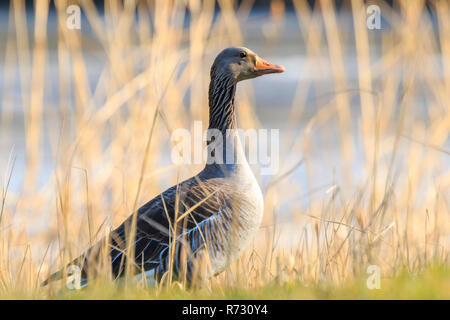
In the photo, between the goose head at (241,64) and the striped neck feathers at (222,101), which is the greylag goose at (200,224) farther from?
the goose head at (241,64)

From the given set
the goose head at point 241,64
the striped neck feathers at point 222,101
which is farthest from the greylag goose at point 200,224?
the goose head at point 241,64

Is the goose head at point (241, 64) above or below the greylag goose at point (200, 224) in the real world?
above

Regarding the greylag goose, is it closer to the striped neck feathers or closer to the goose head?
the striped neck feathers

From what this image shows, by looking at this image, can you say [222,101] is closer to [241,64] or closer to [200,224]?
[241,64]

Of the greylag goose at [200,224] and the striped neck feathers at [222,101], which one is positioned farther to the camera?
the striped neck feathers at [222,101]

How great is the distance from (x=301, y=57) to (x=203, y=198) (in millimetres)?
14172

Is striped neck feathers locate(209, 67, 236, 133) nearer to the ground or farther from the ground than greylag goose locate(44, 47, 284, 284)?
farther from the ground

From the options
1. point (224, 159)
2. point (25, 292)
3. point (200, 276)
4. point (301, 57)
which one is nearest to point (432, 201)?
point (224, 159)

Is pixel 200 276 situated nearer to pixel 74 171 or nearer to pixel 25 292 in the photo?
pixel 25 292

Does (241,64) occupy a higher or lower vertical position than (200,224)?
higher

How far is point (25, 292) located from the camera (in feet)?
11.8

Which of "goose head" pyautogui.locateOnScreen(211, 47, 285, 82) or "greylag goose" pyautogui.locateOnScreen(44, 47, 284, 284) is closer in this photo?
"greylag goose" pyautogui.locateOnScreen(44, 47, 284, 284)

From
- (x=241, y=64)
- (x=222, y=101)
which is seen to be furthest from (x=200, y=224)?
(x=241, y=64)

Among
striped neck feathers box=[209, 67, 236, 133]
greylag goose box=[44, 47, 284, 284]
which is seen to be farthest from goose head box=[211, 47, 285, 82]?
greylag goose box=[44, 47, 284, 284]
